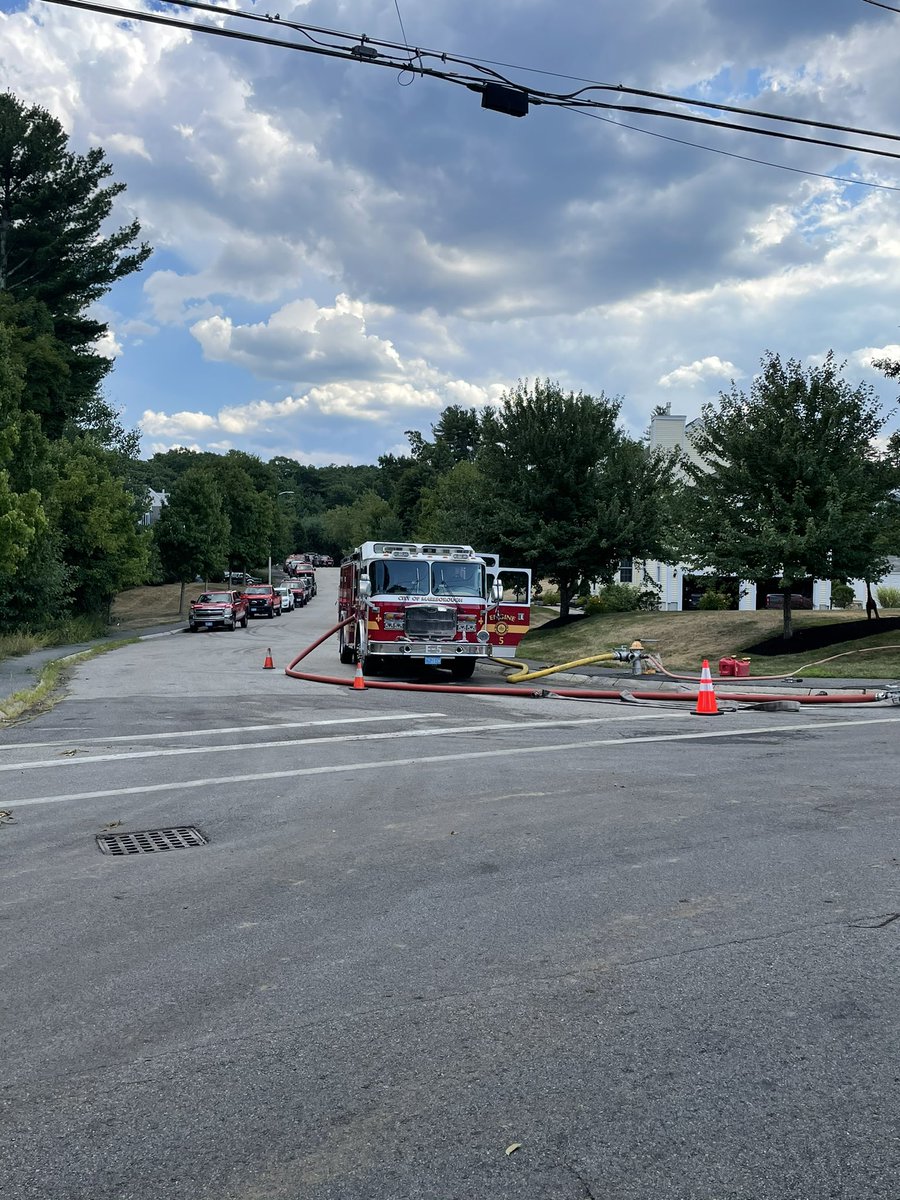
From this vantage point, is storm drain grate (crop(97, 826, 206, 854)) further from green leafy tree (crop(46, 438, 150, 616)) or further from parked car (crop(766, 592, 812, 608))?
parked car (crop(766, 592, 812, 608))

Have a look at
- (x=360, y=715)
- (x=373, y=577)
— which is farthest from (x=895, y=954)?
(x=373, y=577)

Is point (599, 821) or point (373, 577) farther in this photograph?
point (373, 577)

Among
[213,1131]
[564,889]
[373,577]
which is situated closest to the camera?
[213,1131]

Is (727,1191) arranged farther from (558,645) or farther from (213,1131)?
(558,645)

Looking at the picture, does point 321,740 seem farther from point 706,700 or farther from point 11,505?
point 11,505

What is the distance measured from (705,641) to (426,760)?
17.0 metres

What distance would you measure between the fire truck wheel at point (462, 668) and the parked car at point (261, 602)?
114 feet

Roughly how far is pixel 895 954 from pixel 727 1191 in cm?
214

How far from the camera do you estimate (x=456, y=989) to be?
425 cm

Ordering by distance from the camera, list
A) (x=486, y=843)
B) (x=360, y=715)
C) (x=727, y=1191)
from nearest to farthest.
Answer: (x=727, y=1191) → (x=486, y=843) → (x=360, y=715)

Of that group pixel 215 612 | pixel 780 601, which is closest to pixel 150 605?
pixel 215 612

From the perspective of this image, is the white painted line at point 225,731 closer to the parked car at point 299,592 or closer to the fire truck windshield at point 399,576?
the fire truck windshield at point 399,576

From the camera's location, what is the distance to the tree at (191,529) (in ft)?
175

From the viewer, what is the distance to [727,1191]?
2.88 meters
